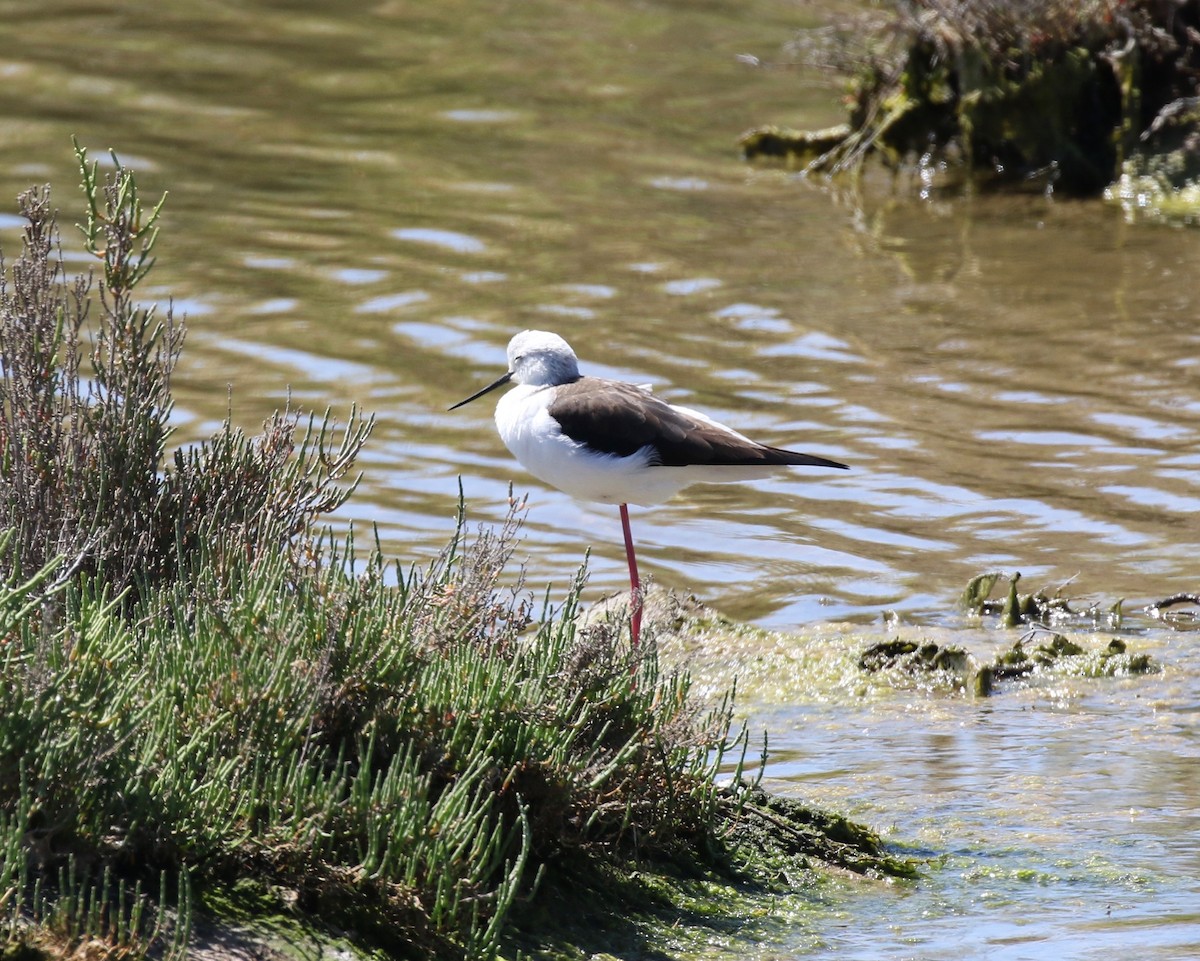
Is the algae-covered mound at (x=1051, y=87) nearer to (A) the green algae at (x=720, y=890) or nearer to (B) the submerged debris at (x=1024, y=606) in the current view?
(B) the submerged debris at (x=1024, y=606)

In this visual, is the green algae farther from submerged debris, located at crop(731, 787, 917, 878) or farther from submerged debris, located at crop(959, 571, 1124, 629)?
submerged debris, located at crop(959, 571, 1124, 629)

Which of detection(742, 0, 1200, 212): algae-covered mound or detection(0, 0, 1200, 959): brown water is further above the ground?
detection(742, 0, 1200, 212): algae-covered mound

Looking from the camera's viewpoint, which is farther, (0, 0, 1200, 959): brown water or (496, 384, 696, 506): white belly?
(496, 384, 696, 506): white belly

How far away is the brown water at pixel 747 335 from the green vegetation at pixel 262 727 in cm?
69

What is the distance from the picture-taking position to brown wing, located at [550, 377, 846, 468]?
675 cm

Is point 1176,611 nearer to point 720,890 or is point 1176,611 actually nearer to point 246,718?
point 720,890

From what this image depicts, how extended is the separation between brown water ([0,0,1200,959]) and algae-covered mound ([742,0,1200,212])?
740 millimetres

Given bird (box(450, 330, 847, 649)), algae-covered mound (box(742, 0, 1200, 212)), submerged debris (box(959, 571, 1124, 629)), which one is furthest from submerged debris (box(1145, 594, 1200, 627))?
algae-covered mound (box(742, 0, 1200, 212))

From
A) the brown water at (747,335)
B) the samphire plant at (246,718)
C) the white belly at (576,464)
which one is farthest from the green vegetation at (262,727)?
the white belly at (576,464)

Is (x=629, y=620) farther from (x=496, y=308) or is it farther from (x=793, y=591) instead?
(x=496, y=308)

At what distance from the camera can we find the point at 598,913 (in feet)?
14.0

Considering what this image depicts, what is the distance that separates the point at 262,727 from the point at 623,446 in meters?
3.00

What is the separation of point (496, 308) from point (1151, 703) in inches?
275

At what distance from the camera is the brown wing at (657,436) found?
6746mm
